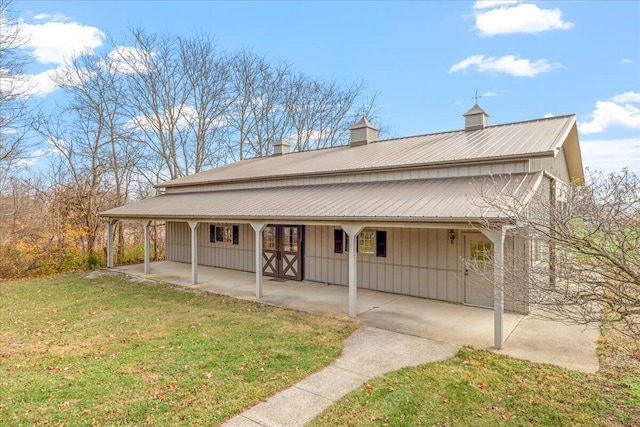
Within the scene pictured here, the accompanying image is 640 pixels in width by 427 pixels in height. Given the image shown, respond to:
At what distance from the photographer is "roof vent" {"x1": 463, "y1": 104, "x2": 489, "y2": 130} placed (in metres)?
11.8

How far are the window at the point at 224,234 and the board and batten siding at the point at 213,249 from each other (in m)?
0.14

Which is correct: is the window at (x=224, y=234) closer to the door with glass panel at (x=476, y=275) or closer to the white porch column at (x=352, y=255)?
the white porch column at (x=352, y=255)

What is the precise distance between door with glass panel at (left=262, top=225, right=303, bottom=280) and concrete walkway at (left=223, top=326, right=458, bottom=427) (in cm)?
524

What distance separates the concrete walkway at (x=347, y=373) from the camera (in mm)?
4129

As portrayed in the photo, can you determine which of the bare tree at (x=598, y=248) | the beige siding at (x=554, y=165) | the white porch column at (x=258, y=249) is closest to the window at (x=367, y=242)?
the white porch column at (x=258, y=249)

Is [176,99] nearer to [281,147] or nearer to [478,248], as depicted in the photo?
[281,147]

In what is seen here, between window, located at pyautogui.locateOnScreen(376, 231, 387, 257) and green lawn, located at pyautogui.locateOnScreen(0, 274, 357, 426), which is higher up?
window, located at pyautogui.locateOnScreen(376, 231, 387, 257)

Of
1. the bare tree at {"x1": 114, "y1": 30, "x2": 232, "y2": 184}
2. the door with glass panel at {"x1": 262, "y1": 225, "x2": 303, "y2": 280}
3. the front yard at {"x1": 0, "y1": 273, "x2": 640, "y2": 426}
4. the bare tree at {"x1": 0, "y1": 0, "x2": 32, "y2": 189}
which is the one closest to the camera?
the front yard at {"x1": 0, "y1": 273, "x2": 640, "y2": 426}

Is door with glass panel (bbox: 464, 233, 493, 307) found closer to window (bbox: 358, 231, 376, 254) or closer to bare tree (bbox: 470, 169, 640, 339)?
window (bbox: 358, 231, 376, 254)

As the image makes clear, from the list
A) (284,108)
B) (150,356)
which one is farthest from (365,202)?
(284,108)

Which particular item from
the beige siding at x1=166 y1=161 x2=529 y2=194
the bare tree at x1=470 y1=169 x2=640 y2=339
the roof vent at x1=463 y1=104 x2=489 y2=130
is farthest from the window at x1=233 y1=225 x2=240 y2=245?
the bare tree at x1=470 y1=169 x2=640 y2=339

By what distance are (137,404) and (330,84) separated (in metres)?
27.5

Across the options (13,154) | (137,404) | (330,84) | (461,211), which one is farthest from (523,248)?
(330,84)

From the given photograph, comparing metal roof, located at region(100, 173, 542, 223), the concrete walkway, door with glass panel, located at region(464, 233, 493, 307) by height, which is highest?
metal roof, located at region(100, 173, 542, 223)
